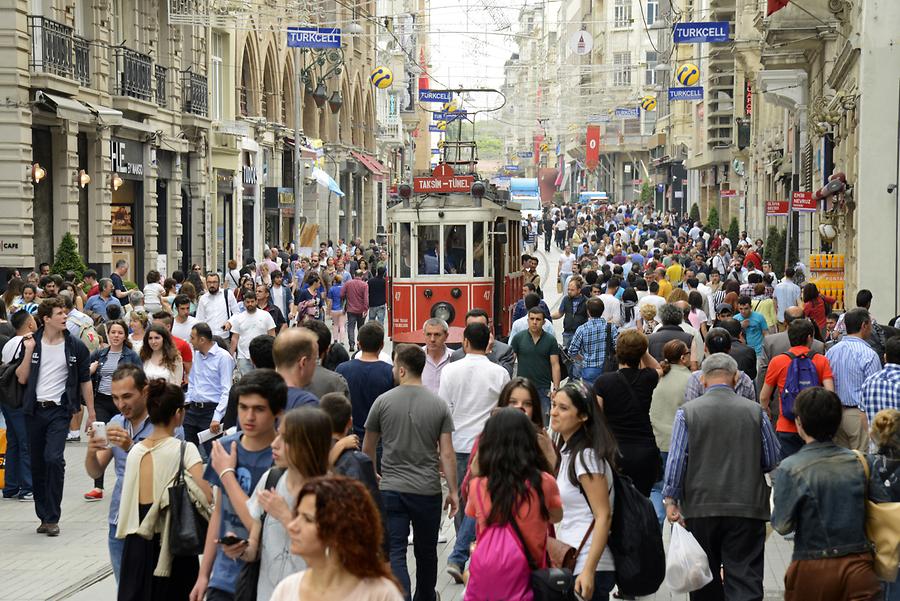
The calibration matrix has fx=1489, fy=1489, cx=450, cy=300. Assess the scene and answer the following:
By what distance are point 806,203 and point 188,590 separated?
2079 centimetres

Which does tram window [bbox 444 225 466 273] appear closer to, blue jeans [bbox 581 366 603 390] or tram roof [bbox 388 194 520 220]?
tram roof [bbox 388 194 520 220]

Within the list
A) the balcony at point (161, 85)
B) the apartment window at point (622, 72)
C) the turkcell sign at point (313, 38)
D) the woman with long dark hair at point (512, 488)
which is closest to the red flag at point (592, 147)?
the apartment window at point (622, 72)

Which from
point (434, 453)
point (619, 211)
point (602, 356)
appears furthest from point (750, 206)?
point (434, 453)

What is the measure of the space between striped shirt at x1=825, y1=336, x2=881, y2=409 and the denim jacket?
4105 millimetres

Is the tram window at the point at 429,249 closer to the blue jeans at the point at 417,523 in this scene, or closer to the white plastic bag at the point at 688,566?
the blue jeans at the point at 417,523

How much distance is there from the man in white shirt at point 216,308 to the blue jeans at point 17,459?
18.0 feet

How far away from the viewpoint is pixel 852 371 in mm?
11047

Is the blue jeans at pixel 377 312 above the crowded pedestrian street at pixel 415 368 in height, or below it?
below

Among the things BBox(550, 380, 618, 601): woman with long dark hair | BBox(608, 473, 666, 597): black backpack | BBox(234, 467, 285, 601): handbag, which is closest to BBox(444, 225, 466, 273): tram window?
BBox(550, 380, 618, 601): woman with long dark hair

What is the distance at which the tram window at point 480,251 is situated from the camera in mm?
22953

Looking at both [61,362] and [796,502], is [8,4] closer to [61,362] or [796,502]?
[61,362]

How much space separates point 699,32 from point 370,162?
1597 inches

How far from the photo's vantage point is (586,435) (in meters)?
6.87

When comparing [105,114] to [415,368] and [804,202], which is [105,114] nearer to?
[804,202]
